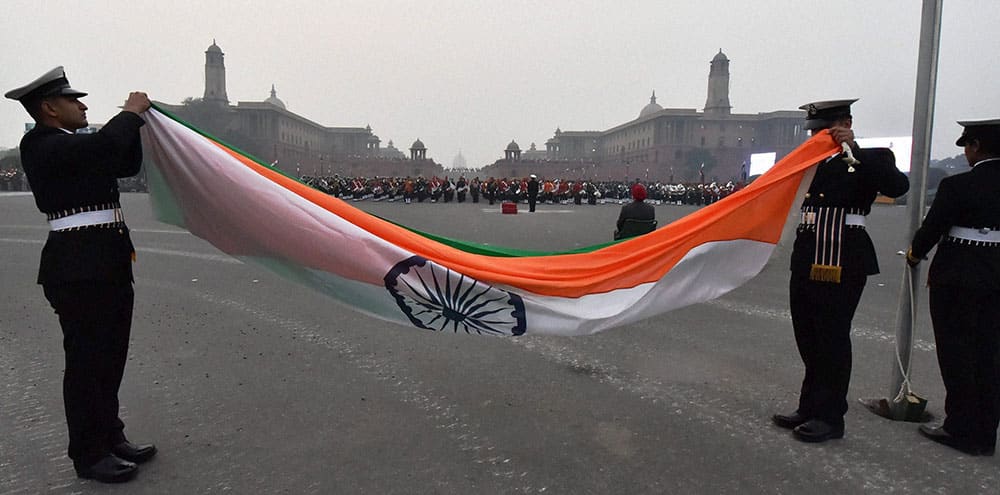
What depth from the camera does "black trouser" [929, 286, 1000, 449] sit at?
3156 mm

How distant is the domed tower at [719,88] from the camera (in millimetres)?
116812

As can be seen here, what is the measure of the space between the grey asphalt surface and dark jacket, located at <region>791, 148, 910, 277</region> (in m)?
0.38

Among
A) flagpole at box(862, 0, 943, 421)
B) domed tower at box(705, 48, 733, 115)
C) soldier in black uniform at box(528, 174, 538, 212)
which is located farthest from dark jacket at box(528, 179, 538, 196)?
domed tower at box(705, 48, 733, 115)

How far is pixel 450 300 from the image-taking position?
326 centimetres

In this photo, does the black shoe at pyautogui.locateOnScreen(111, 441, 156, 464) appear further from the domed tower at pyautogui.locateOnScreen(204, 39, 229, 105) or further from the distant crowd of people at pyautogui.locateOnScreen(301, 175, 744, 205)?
the domed tower at pyautogui.locateOnScreen(204, 39, 229, 105)

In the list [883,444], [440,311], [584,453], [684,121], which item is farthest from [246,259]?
[684,121]

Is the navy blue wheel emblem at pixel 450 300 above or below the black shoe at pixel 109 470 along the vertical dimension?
above

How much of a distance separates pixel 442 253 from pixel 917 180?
2986mm

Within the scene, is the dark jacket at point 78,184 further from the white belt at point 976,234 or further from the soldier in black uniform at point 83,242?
the white belt at point 976,234

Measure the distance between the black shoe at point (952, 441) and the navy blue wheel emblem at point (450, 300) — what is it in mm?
2368

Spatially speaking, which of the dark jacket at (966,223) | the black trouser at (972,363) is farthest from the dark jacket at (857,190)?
the black trouser at (972,363)

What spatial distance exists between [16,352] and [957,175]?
6.76m

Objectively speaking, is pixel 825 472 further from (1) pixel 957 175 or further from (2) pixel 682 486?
(1) pixel 957 175

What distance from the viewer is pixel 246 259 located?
136 inches
